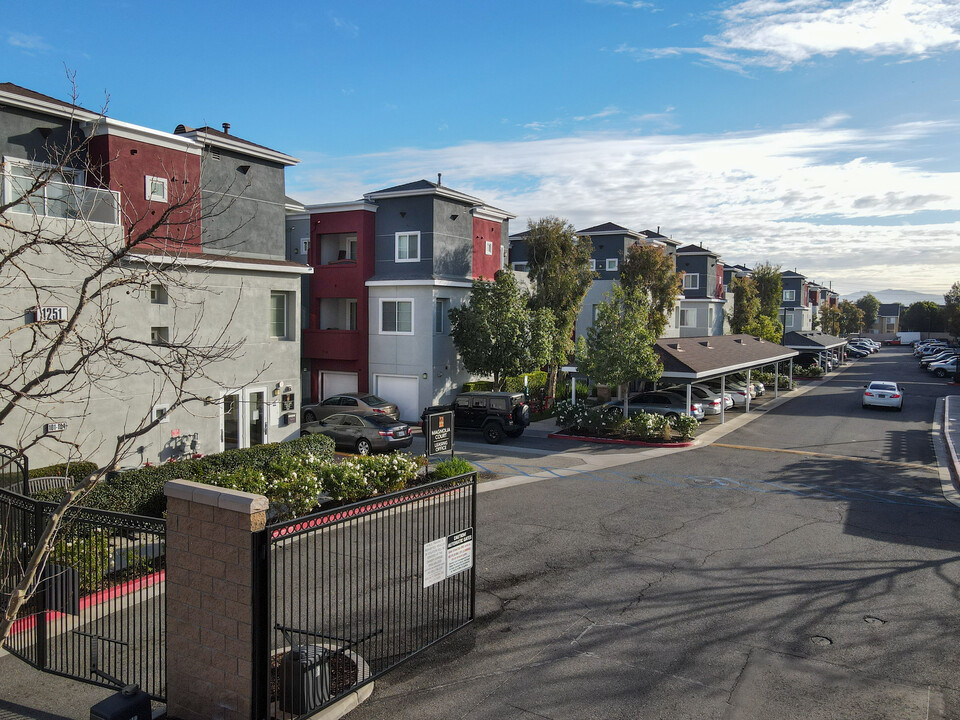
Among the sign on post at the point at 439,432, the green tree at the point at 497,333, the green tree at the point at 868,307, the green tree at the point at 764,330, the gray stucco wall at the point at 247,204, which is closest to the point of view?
the sign on post at the point at 439,432

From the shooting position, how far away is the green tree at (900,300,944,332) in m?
136

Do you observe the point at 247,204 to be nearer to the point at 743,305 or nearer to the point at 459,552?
the point at 459,552

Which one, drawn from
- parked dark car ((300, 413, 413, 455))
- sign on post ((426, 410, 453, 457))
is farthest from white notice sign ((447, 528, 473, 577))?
parked dark car ((300, 413, 413, 455))

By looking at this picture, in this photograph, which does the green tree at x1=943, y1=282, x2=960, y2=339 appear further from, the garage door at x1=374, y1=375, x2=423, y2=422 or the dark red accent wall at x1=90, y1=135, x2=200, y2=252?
the dark red accent wall at x1=90, y1=135, x2=200, y2=252

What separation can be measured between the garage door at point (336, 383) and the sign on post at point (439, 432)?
43.1ft

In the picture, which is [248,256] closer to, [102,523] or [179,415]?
[179,415]

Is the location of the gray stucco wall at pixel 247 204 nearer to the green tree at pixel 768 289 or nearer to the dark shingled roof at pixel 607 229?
the dark shingled roof at pixel 607 229

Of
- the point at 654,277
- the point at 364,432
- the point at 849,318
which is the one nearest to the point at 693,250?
the point at 654,277

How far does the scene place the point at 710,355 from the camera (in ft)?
105

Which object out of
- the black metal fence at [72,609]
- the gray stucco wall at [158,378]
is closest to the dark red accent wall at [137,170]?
the gray stucco wall at [158,378]

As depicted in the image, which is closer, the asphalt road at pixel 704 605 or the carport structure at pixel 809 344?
the asphalt road at pixel 704 605

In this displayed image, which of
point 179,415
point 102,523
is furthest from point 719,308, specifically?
point 102,523

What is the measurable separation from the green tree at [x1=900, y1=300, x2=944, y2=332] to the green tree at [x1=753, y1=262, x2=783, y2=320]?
8784 centimetres

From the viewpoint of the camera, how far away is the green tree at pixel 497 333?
29.8m
